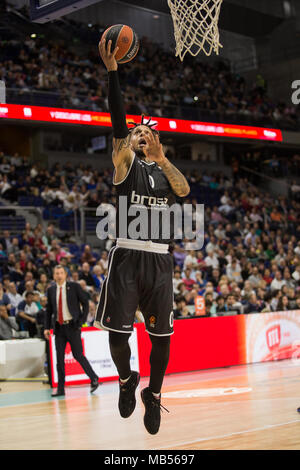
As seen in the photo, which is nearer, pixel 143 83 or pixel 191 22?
pixel 191 22

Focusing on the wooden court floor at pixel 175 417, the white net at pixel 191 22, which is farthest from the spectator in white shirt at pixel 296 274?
the white net at pixel 191 22

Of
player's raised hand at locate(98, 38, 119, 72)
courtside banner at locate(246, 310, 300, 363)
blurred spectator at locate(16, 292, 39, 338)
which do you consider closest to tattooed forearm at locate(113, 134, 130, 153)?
player's raised hand at locate(98, 38, 119, 72)

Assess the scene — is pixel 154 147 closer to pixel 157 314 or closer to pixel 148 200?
pixel 148 200

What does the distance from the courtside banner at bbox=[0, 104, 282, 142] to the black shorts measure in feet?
33.3

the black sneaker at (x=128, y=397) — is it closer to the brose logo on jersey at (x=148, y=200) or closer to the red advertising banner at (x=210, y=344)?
the brose logo on jersey at (x=148, y=200)

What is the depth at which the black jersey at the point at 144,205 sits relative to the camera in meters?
4.79

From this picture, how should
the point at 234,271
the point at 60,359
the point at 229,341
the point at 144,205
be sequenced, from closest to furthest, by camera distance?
1. the point at 144,205
2. the point at 60,359
3. the point at 229,341
4. the point at 234,271

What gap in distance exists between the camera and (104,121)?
1920 centimetres

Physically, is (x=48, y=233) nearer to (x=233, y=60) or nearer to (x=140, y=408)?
(x=140, y=408)

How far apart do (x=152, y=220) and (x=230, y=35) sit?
26.4 meters

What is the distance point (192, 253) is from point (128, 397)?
13.2m

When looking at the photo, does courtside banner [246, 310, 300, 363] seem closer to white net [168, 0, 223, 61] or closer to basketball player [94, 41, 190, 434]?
white net [168, 0, 223, 61]

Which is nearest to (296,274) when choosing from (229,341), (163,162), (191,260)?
(191,260)

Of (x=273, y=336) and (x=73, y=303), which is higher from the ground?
(x=73, y=303)
